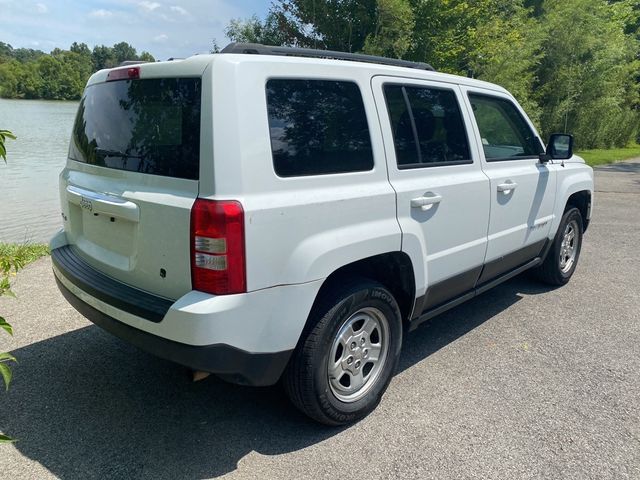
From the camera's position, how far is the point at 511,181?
3928 mm

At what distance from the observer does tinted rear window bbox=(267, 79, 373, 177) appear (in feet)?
7.95

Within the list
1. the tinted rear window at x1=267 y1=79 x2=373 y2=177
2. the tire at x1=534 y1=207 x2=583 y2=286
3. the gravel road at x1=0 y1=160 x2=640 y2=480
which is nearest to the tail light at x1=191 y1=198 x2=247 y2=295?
the tinted rear window at x1=267 y1=79 x2=373 y2=177

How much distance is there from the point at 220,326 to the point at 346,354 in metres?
0.91

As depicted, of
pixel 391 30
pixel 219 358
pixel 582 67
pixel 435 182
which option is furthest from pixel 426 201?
pixel 582 67

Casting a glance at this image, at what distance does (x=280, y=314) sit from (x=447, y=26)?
581 inches

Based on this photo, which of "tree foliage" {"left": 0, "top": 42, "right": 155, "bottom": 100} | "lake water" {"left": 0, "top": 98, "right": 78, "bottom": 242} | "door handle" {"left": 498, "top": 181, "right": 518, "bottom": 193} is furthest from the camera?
"tree foliage" {"left": 0, "top": 42, "right": 155, "bottom": 100}

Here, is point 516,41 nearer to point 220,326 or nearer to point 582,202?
point 582,202

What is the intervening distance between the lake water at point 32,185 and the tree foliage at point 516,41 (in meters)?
8.21

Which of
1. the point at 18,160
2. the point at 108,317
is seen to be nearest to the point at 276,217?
the point at 108,317

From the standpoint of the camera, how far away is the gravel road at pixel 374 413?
254cm

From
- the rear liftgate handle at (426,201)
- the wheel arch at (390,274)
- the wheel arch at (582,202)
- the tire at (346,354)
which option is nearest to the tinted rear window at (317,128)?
the rear liftgate handle at (426,201)

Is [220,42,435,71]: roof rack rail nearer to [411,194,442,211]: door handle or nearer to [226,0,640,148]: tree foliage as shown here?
[411,194,442,211]: door handle

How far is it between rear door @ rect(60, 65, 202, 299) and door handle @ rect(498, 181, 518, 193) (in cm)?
246

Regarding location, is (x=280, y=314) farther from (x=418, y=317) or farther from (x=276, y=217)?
(x=418, y=317)
